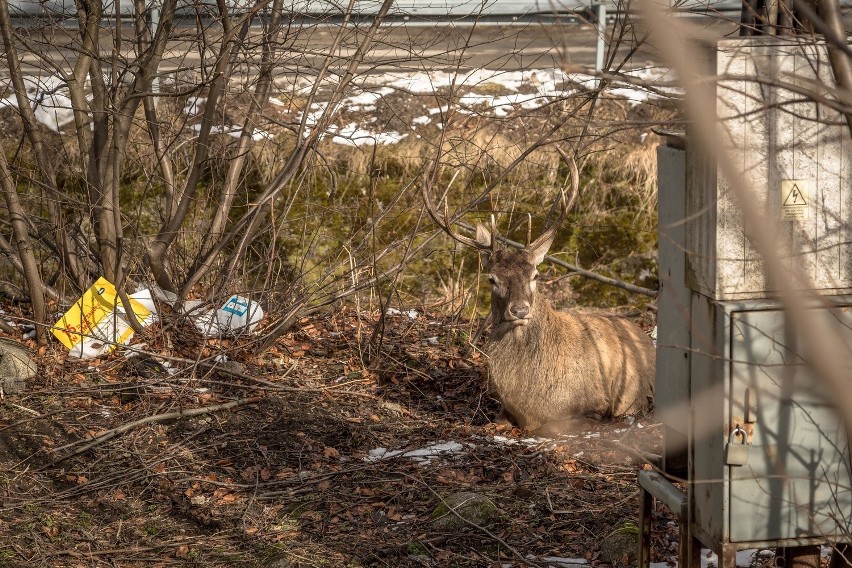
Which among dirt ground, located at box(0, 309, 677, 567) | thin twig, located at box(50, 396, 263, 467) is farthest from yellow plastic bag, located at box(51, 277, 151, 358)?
thin twig, located at box(50, 396, 263, 467)

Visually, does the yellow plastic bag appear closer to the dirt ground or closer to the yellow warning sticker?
the dirt ground

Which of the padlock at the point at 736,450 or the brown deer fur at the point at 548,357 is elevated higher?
the padlock at the point at 736,450

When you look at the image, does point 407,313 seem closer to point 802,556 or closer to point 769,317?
point 802,556

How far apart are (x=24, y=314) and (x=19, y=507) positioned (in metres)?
3.57

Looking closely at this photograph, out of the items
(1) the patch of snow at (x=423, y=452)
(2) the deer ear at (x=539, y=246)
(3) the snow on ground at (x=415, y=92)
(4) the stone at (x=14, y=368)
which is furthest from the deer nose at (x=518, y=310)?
(4) the stone at (x=14, y=368)

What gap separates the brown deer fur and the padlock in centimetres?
353

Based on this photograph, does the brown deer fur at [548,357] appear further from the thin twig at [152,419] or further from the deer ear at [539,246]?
the thin twig at [152,419]

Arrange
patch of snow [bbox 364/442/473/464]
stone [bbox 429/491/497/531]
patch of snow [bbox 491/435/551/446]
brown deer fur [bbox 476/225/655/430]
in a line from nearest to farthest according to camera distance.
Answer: stone [bbox 429/491/497/531] → patch of snow [bbox 364/442/473/464] → patch of snow [bbox 491/435/551/446] → brown deer fur [bbox 476/225/655/430]

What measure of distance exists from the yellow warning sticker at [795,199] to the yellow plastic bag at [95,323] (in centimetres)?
552

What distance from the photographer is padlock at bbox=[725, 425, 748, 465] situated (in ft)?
13.1

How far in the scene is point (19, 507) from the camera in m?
5.96

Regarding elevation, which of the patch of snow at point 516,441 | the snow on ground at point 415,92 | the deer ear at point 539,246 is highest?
the snow on ground at point 415,92

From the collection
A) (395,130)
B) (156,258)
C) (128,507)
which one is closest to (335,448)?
(128,507)

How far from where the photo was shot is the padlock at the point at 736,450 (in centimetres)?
400
